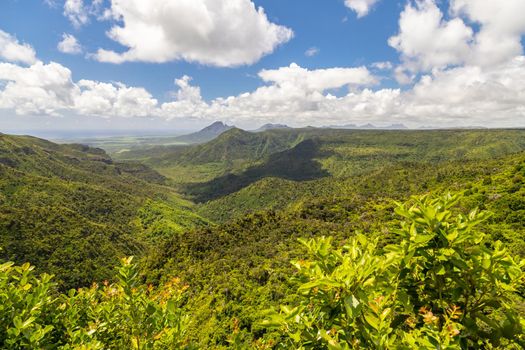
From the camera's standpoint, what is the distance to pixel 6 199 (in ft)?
442

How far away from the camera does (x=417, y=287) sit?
10.5 feet

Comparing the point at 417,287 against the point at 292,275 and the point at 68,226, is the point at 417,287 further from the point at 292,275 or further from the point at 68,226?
the point at 68,226

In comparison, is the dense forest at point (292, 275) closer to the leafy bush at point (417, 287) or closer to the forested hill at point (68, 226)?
the leafy bush at point (417, 287)

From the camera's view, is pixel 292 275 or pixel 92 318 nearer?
pixel 292 275

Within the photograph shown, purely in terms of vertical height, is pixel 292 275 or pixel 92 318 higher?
pixel 292 275

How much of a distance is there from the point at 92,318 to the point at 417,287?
6.09 meters

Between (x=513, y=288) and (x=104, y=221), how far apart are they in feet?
628

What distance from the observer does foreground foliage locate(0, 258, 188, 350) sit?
409 cm

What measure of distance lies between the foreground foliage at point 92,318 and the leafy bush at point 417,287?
234cm

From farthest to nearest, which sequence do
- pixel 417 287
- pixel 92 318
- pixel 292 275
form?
pixel 92 318, pixel 292 275, pixel 417 287

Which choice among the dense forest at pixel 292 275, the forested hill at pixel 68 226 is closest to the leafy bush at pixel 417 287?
the dense forest at pixel 292 275

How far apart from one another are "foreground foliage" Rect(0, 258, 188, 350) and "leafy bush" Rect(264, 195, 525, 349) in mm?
2335

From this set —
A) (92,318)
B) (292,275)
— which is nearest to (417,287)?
(292,275)

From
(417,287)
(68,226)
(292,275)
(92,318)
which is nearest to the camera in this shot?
(417,287)
